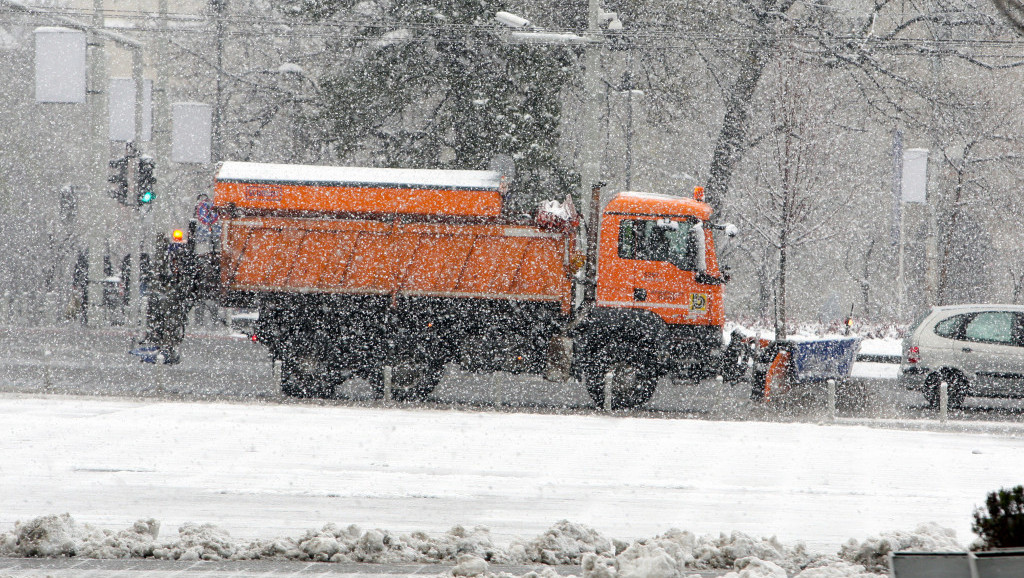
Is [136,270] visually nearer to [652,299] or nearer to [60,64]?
[60,64]

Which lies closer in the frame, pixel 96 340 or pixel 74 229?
pixel 96 340

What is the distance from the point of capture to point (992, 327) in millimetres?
16688

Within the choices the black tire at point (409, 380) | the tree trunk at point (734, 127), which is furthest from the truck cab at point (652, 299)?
the tree trunk at point (734, 127)

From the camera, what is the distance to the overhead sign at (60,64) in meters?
23.6

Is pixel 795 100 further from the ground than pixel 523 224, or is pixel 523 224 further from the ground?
pixel 795 100

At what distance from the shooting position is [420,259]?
52.6 ft

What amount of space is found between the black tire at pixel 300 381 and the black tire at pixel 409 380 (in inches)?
29.6

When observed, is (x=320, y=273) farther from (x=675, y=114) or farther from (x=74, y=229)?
(x=74, y=229)

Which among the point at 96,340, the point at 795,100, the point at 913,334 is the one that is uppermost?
the point at 795,100

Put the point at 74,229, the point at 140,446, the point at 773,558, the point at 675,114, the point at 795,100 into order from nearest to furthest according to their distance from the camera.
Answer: the point at 773,558, the point at 140,446, the point at 795,100, the point at 675,114, the point at 74,229

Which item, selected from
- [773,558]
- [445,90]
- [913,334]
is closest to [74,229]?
[445,90]

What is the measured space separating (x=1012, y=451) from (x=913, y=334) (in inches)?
184

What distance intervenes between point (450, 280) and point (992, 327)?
8.30 meters

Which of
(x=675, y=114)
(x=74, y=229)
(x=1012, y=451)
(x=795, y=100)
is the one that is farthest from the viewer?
(x=74, y=229)
